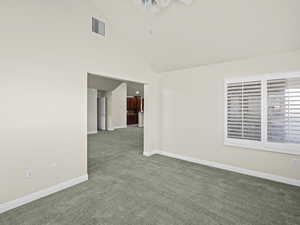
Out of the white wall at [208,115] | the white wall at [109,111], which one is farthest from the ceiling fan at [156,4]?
the white wall at [109,111]

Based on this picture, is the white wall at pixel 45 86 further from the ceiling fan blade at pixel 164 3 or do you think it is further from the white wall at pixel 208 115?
the white wall at pixel 208 115

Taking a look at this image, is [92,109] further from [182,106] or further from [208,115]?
[208,115]

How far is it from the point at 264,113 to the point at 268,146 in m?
0.65

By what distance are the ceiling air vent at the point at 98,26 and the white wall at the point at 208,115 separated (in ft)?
6.92

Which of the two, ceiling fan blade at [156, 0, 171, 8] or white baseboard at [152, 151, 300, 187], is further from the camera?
white baseboard at [152, 151, 300, 187]

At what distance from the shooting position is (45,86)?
7.77ft

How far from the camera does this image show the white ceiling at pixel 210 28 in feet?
7.30

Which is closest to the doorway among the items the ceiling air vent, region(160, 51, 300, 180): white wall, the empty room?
region(160, 51, 300, 180): white wall

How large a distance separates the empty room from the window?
0.02 metres

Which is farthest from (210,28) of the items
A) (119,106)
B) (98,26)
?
(119,106)

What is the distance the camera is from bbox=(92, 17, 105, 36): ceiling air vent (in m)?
2.98

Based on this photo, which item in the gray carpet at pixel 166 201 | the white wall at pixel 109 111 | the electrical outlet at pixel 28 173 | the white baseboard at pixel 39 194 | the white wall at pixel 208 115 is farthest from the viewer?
the white wall at pixel 109 111

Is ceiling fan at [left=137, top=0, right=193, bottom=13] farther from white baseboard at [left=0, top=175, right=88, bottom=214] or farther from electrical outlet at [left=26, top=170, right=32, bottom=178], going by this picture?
white baseboard at [left=0, top=175, right=88, bottom=214]

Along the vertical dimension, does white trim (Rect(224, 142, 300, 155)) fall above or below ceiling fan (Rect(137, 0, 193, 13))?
below
